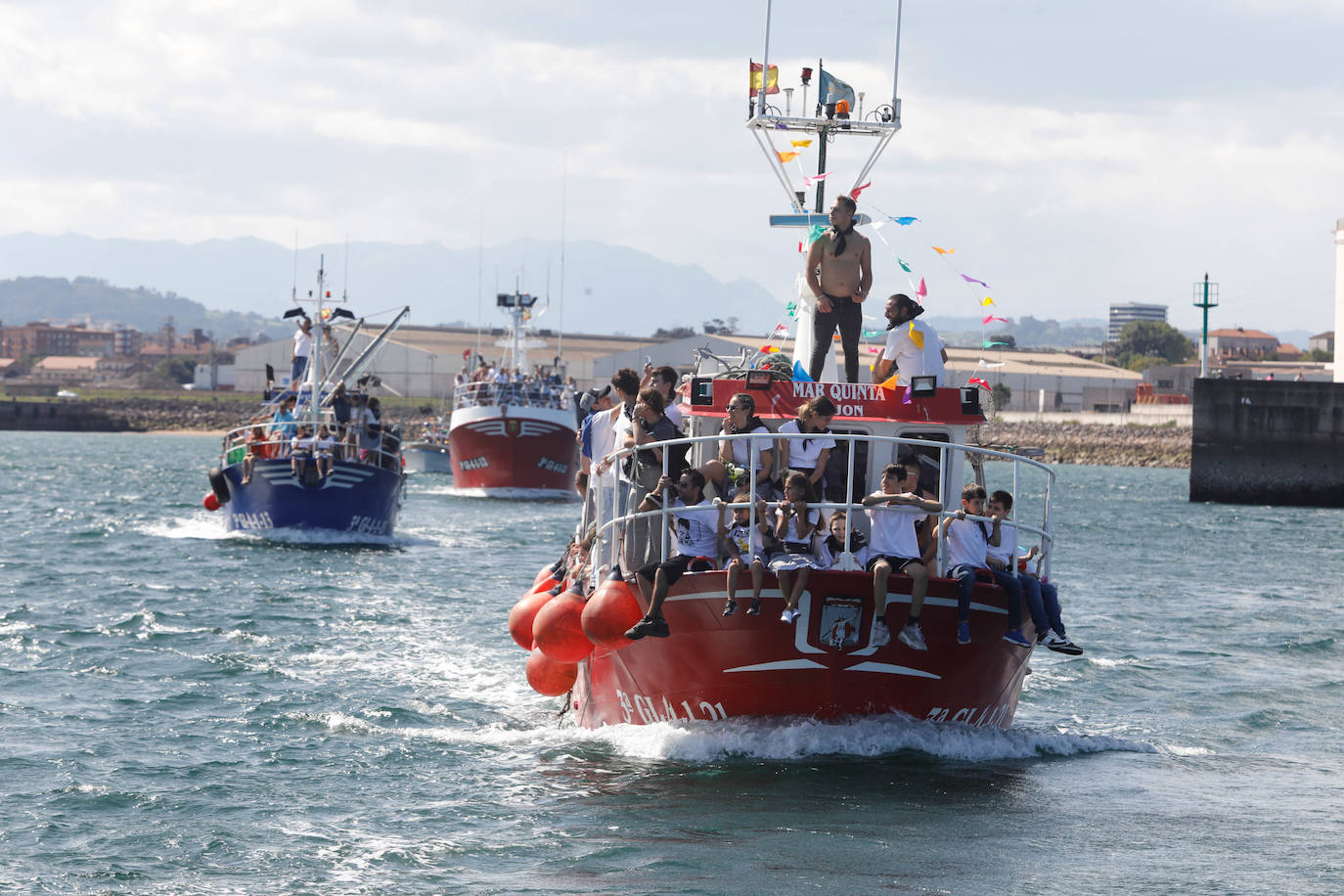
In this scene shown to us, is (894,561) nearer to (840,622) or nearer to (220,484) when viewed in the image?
(840,622)

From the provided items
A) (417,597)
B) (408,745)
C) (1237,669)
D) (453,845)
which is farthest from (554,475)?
(453,845)

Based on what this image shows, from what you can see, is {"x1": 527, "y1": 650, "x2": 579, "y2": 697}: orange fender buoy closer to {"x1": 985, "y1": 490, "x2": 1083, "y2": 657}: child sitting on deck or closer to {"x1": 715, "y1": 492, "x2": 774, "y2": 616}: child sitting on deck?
{"x1": 715, "y1": 492, "x2": 774, "y2": 616}: child sitting on deck

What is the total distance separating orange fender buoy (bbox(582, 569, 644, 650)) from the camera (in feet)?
43.6

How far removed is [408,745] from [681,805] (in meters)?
3.82

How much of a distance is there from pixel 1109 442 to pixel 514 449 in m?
65.8

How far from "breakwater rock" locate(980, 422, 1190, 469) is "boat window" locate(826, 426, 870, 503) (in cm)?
9182

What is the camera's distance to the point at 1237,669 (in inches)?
837

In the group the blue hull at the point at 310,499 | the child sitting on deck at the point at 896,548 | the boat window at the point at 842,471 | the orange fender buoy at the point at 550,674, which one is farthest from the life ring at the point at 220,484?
the child sitting on deck at the point at 896,548

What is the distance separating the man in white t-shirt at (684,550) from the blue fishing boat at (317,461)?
21.8 metres

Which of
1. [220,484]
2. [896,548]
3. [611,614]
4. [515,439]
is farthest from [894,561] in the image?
[515,439]

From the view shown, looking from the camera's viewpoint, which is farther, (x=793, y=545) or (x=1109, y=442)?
(x=1109, y=442)

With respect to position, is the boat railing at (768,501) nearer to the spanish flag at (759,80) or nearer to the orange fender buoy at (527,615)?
the orange fender buoy at (527,615)

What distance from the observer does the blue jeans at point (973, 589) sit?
497 inches

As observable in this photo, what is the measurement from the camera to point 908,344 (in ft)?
48.2
